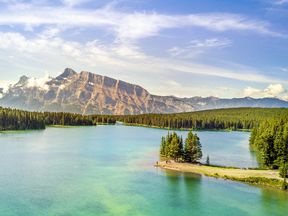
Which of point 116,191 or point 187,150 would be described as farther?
point 187,150

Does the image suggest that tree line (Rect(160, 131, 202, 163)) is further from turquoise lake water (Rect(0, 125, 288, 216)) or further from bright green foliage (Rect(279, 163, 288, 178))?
→ bright green foliage (Rect(279, 163, 288, 178))

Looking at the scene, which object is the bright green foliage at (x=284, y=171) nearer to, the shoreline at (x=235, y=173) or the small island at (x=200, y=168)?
the small island at (x=200, y=168)

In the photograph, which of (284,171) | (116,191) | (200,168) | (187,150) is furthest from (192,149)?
(116,191)

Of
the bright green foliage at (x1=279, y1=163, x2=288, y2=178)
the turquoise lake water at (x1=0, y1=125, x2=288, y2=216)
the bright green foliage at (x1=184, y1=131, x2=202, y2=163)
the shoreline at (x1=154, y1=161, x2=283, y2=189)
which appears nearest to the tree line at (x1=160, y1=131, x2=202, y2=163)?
the bright green foliage at (x1=184, y1=131, x2=202, y2=163)

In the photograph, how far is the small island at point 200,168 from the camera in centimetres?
7962

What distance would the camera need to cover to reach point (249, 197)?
69.3 m

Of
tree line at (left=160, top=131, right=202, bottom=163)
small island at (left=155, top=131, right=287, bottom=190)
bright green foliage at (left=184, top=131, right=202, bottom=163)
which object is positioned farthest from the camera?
tree line at (left=160, top=131, right=202, bottom=163)

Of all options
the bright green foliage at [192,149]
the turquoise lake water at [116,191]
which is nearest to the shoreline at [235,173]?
the turquoise lake water at [116,191]

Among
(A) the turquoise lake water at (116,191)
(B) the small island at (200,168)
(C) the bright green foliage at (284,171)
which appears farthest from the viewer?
(B) the small island at (200,168)

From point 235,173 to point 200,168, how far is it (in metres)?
9.25

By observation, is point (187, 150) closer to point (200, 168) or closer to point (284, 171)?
point (200, 168)

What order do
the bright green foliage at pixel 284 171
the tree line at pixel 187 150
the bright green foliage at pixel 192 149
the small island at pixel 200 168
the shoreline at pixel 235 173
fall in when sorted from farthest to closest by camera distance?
the tree line at pixel 187 150
the bright green foliage at pixel 192 149
the small island at pixel 200 168
the bright green foliage at pixel 284 171
the shoreline at pixel 235 173

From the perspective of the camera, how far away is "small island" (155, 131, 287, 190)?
3135 inches

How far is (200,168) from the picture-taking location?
91.8m
